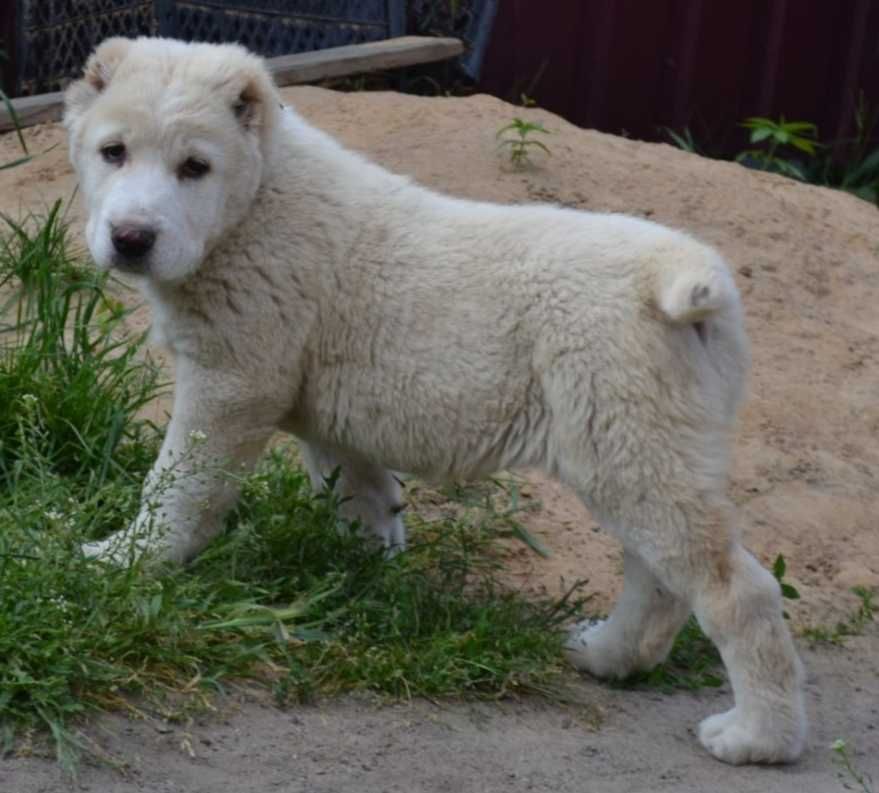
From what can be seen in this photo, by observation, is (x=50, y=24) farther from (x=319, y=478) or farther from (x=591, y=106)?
(x=319, y=478)

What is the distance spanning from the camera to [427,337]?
5000mm

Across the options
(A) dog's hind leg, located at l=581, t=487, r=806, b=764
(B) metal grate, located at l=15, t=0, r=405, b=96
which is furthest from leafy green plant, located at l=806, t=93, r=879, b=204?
(A) dog's hind leg, located at l=581, t=487, r=806, b=764

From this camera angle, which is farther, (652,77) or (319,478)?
(652,77)

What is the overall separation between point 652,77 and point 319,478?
5546mm

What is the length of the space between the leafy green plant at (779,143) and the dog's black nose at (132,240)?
5380mm

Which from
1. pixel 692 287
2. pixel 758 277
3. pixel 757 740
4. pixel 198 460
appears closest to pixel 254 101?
pixel 198 460

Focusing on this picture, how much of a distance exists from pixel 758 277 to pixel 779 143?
2.71 metres

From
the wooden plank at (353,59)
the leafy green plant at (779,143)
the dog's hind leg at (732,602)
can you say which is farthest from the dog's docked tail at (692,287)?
the leafy green plant at (779,143)

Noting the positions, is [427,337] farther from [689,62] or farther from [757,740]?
[689,62]

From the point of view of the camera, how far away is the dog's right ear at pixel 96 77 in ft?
16.5

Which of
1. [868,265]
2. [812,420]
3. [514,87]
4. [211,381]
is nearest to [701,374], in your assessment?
[211,381]

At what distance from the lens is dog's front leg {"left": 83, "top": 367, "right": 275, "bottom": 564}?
16.4 feet

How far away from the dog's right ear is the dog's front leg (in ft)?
2.73

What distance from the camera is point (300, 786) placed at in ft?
14.0
